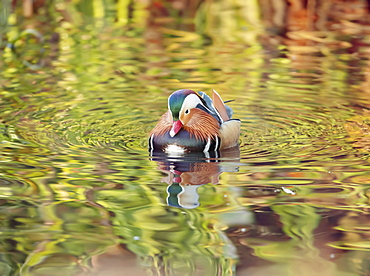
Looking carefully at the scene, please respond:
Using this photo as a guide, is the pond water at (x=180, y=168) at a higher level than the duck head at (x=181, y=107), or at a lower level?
lower

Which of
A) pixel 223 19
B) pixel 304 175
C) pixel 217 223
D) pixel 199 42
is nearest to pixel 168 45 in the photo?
pixel 199 42

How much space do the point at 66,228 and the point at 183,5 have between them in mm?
10132

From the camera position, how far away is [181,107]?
6875 millimetres

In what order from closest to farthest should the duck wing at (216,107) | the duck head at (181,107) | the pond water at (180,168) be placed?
1. the pond water at (180,168)
2. the duck head at (181,107)
3. the duck wing at (216,107)

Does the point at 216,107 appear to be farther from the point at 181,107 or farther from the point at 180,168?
the point at 180,168

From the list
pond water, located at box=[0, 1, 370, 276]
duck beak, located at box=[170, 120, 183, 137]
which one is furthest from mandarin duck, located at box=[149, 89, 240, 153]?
pond water, located at box=[0, 1, 370, 276]

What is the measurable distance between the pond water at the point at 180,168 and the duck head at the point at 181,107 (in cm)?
35

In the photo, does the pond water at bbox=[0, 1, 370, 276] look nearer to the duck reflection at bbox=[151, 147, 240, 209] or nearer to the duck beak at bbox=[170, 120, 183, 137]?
the duck reflection at bbox=[151, 147, 240, 209]

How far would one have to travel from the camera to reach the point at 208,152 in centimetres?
706

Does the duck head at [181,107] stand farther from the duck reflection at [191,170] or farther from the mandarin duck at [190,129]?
the duck reflection at [191,170]

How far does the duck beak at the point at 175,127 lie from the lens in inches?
269

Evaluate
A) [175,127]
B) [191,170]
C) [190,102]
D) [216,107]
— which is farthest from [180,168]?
[216,107]

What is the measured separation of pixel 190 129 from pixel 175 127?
22cm

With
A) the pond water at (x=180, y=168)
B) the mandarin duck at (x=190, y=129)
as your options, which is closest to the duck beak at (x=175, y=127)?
the mandarin duck at (x=190, y=129)
